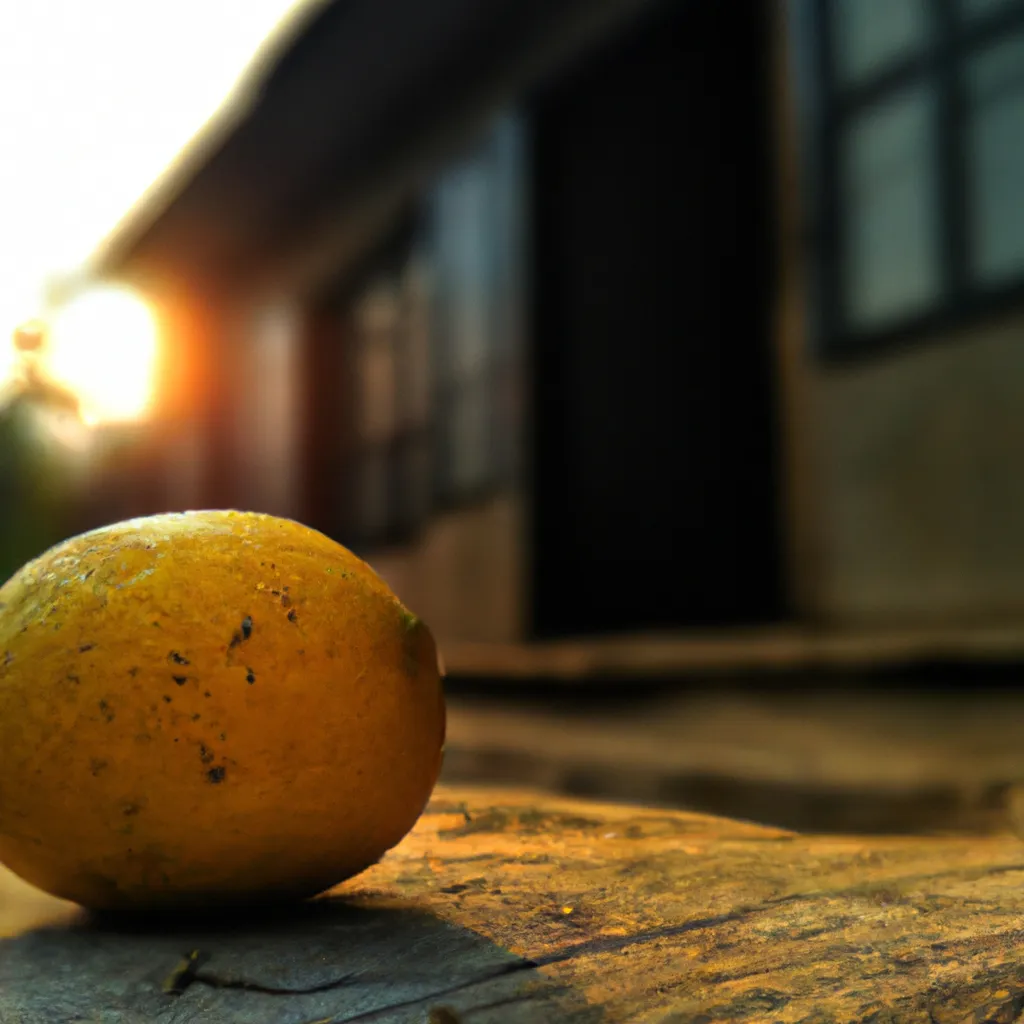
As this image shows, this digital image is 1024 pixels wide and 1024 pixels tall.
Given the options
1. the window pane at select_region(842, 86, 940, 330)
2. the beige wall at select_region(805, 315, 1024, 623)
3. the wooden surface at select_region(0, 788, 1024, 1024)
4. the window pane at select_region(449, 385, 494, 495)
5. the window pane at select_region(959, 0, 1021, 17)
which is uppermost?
the window pane at select_region(959, 0, 1021, 17)

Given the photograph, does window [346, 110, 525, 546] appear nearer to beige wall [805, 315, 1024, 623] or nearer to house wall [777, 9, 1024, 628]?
house wall [777, 9, 1024, 628]

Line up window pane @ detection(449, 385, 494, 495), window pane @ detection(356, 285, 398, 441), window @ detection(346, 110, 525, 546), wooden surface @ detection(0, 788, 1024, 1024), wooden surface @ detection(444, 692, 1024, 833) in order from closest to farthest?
wooden surface @ detection(0, 788, 1024, 1024) → wooden surface @ detection(444, 692, 1024, 833) → window @ detection(346, 110, 525, 546) → window pane @ detection(449, 385, 494, 495) → window pane @ detection(356, 285, 398, 441)

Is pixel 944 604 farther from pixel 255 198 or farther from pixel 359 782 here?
pixel 255 198

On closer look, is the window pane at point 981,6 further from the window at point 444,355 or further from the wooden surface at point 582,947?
the wooden surface at point 582,947

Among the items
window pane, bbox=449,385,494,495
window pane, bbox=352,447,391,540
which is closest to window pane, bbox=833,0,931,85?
window pane, bbox=449,385,494,495

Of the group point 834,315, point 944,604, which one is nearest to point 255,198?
point 834,315

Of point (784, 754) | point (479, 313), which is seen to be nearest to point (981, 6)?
point (784, 754)

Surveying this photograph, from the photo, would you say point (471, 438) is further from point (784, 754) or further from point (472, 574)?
point (784, 754)
